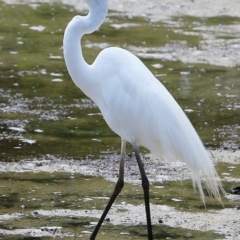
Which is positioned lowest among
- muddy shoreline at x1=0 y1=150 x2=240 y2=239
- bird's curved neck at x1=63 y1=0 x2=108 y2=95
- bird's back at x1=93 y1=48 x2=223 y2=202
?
muddy shoreline at x1=0 y1=150 x2=240 y2=239

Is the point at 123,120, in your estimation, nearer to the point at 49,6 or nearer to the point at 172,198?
the point at 172,198

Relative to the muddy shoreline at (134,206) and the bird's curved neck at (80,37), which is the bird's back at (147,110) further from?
the muddy shoreline at (134,206)

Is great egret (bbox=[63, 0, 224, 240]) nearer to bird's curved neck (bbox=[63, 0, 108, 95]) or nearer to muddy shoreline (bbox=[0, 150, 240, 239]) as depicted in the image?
bird's curved neck (bbox=[63, 0, 108, 95])

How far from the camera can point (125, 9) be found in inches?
531

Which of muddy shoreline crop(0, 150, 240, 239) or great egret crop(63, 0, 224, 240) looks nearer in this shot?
great egret crop(63, 0, 224, 240)

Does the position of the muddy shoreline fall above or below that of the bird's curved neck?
below

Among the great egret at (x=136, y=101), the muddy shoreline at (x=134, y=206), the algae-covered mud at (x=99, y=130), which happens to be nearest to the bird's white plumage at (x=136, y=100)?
the great egret at (x=136, y=101)

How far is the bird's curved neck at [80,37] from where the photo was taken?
14.7 feet

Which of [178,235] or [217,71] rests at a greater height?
[217,71]

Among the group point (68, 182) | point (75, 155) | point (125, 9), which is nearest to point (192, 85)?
point (75, 155)

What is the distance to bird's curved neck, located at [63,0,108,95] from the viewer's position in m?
4.48

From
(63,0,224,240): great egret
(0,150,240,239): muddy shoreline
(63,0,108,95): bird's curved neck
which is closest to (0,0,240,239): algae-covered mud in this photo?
(0,150,240,239): muddy shoreline

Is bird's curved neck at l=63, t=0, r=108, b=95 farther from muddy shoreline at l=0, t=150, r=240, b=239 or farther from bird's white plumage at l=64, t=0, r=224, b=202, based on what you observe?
muddy shoreline at l=0, t=150, r=240, b=239

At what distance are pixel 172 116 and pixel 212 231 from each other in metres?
0.82
